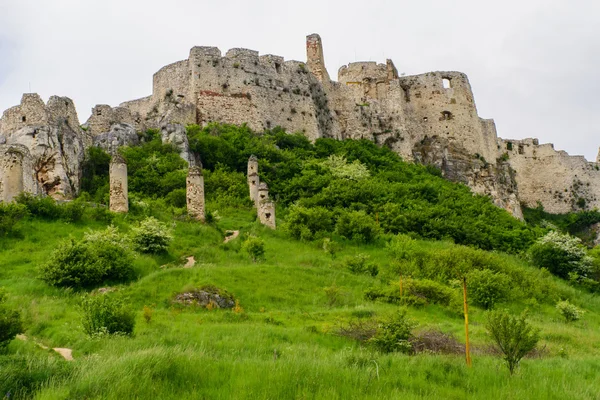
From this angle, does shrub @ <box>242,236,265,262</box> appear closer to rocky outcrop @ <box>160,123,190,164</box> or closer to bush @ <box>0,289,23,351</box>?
bush @ <box>0,289,23,351</box>

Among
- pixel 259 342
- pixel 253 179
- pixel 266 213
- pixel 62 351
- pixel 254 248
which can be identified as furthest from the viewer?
pixel 253 179

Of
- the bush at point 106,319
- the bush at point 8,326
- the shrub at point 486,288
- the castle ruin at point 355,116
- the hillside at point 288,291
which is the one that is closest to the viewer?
the hillside at point 288,291

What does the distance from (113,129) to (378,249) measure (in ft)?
54.3

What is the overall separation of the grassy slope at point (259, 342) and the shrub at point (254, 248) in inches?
11.0

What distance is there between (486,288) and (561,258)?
827 centimetres

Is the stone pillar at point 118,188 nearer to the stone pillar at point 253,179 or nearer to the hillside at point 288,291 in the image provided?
the hillside at point 288,291

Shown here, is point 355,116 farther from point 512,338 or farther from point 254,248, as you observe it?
point 512,338

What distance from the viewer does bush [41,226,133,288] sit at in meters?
16.0

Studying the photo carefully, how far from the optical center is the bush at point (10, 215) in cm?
1916

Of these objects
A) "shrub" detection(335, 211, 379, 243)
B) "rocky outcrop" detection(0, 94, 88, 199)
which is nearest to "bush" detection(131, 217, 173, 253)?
"shrub" detection(335, 211, 379, 243)

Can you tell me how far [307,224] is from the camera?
944 inches

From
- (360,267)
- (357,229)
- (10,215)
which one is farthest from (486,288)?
(10,215)

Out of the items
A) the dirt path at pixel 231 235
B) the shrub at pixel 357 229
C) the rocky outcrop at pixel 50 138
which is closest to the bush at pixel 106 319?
the dirt path at pixel 231 235

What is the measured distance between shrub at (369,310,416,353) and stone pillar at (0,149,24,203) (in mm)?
14526
